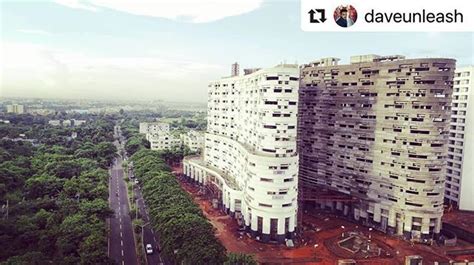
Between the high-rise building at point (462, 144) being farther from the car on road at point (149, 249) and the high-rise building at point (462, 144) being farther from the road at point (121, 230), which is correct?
the road at point (121, 230)

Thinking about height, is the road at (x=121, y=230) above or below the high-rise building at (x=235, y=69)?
below

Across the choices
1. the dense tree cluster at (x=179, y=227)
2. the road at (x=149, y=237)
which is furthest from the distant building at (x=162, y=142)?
the dense tree cluster at (x=179, y=227)

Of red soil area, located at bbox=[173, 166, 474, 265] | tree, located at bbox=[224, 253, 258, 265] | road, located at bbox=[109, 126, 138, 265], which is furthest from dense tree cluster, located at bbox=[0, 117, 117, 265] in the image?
red soil area, located at bbox=[173, 166, 474, 265]

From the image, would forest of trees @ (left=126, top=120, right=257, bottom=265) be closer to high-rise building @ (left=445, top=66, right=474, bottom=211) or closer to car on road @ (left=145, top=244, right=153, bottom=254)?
car on road @ (left=145, top=244, right=153, bottom=254)

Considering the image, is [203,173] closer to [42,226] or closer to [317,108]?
[317,108]

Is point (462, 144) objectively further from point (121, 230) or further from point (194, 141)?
point (194, 141)
